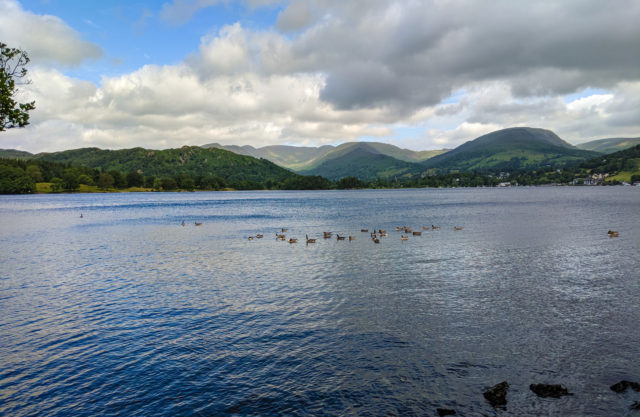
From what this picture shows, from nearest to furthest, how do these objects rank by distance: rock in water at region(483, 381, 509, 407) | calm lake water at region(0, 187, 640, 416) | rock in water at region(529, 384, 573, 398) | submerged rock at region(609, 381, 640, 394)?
rock in water at region(483, 381, 509, 407) < calm lake water at region(0, 187, 640, 416) < rock in water at region(529, 384, 573, 398) < submerged rock at region(609, 381, 640, 394)

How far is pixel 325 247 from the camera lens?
189 ft

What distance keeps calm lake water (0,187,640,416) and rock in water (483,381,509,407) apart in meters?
0.41

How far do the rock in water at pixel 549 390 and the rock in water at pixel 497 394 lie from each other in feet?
4.66

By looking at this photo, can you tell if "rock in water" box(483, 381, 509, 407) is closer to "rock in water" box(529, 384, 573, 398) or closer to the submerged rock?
"rock in water" box(529, 384, 573, 398)

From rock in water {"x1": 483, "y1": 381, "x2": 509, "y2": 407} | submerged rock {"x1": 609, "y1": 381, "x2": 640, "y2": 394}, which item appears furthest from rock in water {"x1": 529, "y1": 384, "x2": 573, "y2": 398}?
submerged rock {"x1": 609, "y1": 381, "x2": 640, "y2": 394}

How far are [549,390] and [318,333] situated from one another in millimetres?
12674

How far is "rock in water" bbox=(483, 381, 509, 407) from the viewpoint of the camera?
52.0 ft

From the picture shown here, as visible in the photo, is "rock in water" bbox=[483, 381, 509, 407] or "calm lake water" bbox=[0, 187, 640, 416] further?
"calm lake water" bbox=[0, 187, 640, 416]

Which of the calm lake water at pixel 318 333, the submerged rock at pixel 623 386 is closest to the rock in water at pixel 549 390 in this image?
the calm lake water at pixel 318 333

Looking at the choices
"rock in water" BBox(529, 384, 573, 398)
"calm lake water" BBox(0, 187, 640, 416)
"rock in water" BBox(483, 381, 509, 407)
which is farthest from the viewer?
"rock in water" BBox(529, 384, 573, 398)

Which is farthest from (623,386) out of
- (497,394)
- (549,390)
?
(497,394)

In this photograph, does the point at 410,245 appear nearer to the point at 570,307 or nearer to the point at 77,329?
the point at 570,307

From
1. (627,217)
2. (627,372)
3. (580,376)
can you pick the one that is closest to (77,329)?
(580,376)

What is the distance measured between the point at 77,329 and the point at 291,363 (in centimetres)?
1593
